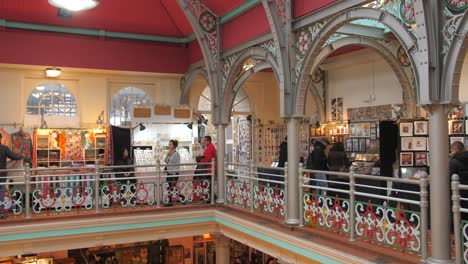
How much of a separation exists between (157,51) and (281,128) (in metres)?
5.01

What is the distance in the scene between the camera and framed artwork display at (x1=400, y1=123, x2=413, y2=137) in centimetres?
1050

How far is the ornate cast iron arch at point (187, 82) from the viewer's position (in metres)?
13.1

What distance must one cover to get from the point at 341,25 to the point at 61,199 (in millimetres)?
6637

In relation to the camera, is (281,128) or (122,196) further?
(281,128)

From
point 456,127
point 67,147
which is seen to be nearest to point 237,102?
point 67,147

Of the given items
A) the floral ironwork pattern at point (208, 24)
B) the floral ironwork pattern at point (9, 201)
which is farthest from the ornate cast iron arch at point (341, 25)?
the floral ironwork pattern at point (9, 201)

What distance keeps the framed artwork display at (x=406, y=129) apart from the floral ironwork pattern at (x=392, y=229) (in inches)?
167

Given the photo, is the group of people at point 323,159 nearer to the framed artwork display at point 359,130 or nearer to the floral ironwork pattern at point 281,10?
the floral ironwork pattern at point 281,10

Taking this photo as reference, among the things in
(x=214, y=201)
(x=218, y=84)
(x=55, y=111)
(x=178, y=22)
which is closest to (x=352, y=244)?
(x=214, y=201)

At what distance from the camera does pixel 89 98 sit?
1323 centimetres

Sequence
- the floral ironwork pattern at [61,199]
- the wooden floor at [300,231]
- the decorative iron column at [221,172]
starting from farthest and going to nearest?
the decorative iron column at [221,172]
the floral ironwork pattern at [61,199]
the wooden floor at [300,231]

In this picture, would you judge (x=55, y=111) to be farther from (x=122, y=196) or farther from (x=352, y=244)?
(x=352, y=244)

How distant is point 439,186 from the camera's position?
213 inches

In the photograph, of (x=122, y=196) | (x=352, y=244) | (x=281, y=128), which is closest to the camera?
(x=352, y=244)
